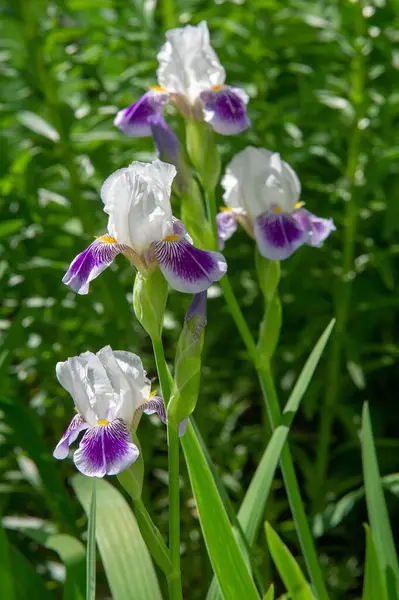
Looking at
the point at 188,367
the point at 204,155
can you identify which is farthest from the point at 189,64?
the point at 188,367

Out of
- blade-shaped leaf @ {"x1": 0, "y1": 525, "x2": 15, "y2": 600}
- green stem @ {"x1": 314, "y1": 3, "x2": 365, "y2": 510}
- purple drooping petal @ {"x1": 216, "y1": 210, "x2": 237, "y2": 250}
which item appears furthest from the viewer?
green stem @ {"x1": 314, "y1": 3, "x2": 365, "y2": 510}

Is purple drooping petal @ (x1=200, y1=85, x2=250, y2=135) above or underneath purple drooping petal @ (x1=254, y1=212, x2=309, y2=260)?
above

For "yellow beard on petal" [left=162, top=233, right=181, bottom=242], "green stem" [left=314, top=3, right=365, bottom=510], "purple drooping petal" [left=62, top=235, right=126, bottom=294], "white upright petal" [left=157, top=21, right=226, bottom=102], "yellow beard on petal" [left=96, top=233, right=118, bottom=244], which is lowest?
"green stem" [left=314, top=3, right=365, bottom=510]

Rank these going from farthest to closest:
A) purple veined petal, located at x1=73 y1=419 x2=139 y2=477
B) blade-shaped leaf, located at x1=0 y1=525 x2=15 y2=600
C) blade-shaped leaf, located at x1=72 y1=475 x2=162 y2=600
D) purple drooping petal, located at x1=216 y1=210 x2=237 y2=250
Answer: purple drooping petal, located at x1=216 y1=210 x2=237 y2=250 < blade-shaped leaf, located at x1=0 y1=525 x2=15 y2=600 < blade-shaped leaf, located at x1=72 y1=475 x2=162 y2=600 < purple veined petal, located at x1=73 y1=419 x2=139 y2=477

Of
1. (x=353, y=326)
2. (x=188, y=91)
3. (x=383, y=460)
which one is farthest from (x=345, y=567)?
(x=188, y=91)

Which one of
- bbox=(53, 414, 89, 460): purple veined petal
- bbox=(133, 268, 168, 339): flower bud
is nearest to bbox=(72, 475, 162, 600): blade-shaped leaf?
bbox=(53, 414, 89, 460): purple veined petal

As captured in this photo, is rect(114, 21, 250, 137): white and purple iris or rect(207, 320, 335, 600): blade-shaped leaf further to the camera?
rect(114, 21, 250, 137): white and purple iris

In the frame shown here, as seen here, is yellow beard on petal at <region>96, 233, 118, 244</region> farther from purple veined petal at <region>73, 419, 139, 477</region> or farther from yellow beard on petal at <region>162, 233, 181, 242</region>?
purple veined petal at <region>73, 419, 139, 477</region>

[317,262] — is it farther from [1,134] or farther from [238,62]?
[1,134]
